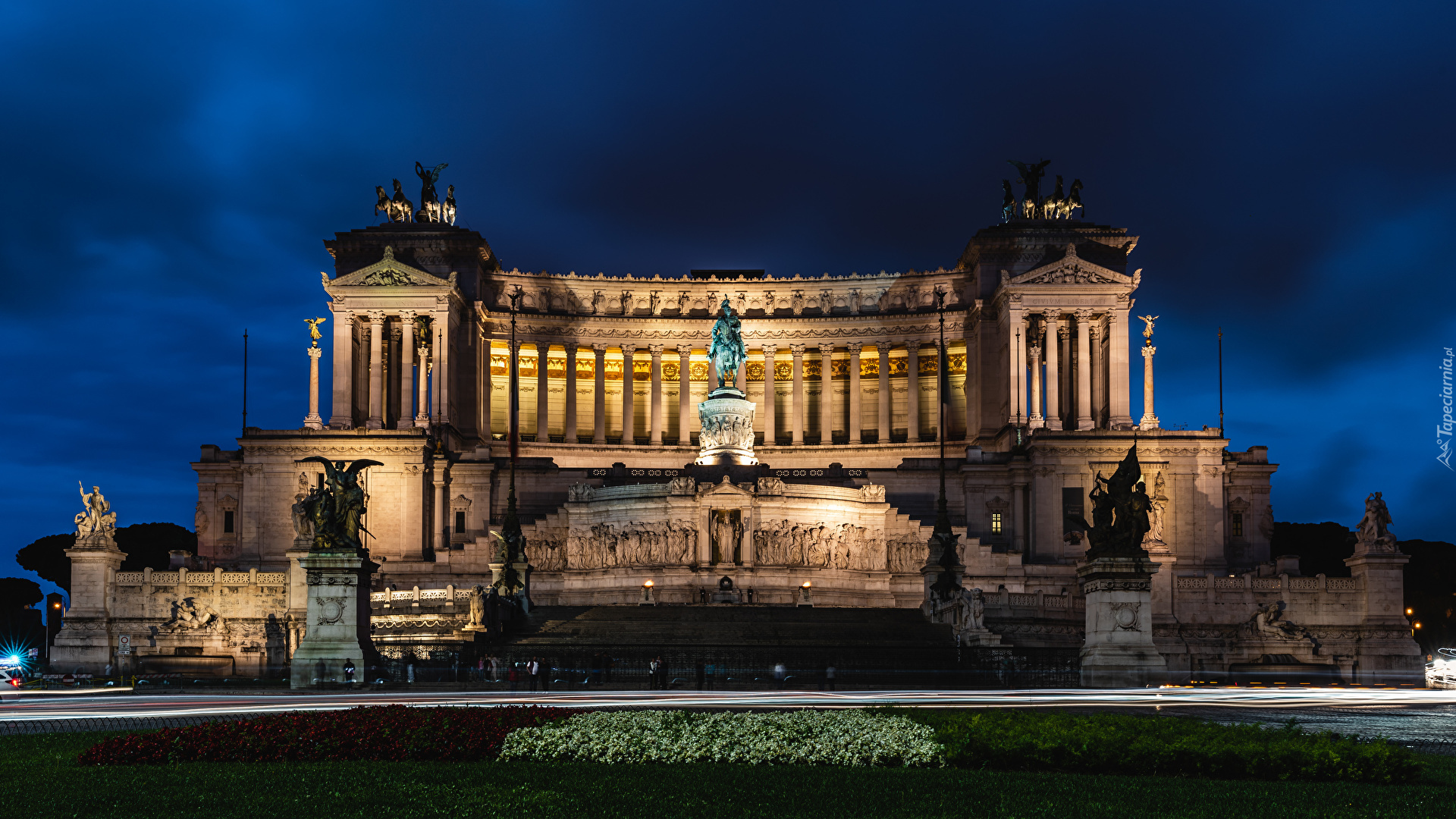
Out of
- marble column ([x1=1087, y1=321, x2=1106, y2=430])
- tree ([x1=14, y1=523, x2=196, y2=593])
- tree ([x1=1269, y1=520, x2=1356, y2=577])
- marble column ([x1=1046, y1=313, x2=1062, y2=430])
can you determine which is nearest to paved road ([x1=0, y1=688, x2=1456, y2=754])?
marble column ([x1=1046, y1=313, x2=1062, y2=430])

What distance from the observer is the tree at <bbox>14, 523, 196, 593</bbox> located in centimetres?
10644

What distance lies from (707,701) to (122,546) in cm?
8809

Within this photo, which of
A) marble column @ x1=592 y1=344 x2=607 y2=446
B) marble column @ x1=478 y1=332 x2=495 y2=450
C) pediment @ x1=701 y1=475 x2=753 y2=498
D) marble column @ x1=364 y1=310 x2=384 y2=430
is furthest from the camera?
marble column @ x1=592 y1=344 x2=607 y2=446

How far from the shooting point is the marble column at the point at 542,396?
94.8 meters

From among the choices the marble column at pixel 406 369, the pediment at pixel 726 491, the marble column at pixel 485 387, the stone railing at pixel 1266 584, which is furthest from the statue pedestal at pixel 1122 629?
the marble column at pixel 485 387

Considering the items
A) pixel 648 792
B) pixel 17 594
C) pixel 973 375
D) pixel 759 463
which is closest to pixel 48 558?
pixel 17 594

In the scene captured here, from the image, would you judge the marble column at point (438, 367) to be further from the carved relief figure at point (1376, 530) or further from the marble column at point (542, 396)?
the carved relief figure at point (1376, 530)

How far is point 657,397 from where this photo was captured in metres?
97.8

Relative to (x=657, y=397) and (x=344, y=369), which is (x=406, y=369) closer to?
(x=344, y=369)

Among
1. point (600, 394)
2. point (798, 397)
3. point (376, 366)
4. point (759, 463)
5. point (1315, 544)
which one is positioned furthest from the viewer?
point (1315, 544)

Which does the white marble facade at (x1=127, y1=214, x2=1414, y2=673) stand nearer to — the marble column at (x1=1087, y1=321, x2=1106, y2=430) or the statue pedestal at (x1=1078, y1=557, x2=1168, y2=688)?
the marble column at (x1=1087, y1=321, x2=1106, y2=430)

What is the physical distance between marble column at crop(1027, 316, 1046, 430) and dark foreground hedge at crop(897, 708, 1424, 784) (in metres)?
66.9

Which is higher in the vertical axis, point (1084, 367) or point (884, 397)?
point (1084, 367)

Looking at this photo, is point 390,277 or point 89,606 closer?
point 89,606
